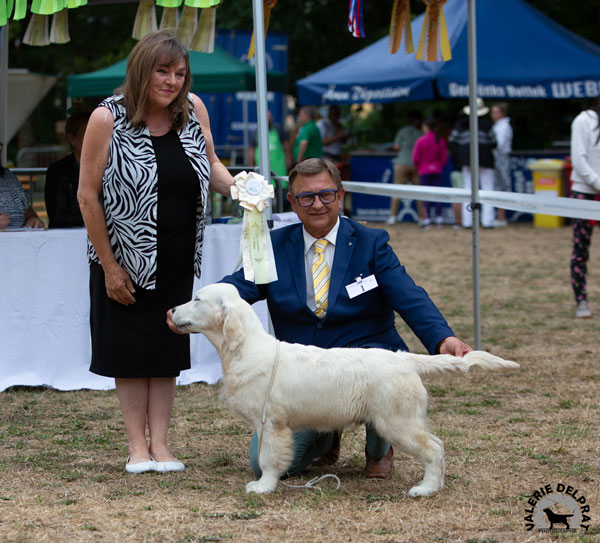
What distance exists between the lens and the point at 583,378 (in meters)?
6.05

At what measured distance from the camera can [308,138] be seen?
14867 millimetres

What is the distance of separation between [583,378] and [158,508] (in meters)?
3.49

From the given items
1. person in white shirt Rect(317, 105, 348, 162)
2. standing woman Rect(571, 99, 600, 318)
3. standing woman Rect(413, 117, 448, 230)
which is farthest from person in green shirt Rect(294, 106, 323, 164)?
standing woman Rect(571, 99, 600, 318)

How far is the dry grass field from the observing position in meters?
3.29

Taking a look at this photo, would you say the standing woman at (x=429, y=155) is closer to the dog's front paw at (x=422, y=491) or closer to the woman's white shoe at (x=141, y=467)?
the woman's white shoe at (x=141, y=467)

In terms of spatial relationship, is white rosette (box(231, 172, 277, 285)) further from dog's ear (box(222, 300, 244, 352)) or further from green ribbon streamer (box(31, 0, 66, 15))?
green ribbon streamer (box(31, 0, 66, 15))

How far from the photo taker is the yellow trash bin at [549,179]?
1569 centimetres

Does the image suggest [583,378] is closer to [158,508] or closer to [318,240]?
[318,240]

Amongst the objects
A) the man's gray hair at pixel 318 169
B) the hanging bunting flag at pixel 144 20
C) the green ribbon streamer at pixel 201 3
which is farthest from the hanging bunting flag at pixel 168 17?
the man's gray hair at pixel 318 169

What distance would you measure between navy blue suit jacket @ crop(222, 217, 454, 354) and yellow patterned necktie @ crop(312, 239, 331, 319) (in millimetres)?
49

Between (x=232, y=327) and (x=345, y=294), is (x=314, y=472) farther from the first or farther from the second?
(x=232, y=327)

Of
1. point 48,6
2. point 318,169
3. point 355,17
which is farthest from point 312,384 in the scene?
point 355,17

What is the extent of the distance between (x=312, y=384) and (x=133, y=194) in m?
1.10

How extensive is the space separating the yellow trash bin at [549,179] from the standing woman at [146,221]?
1246 cm
